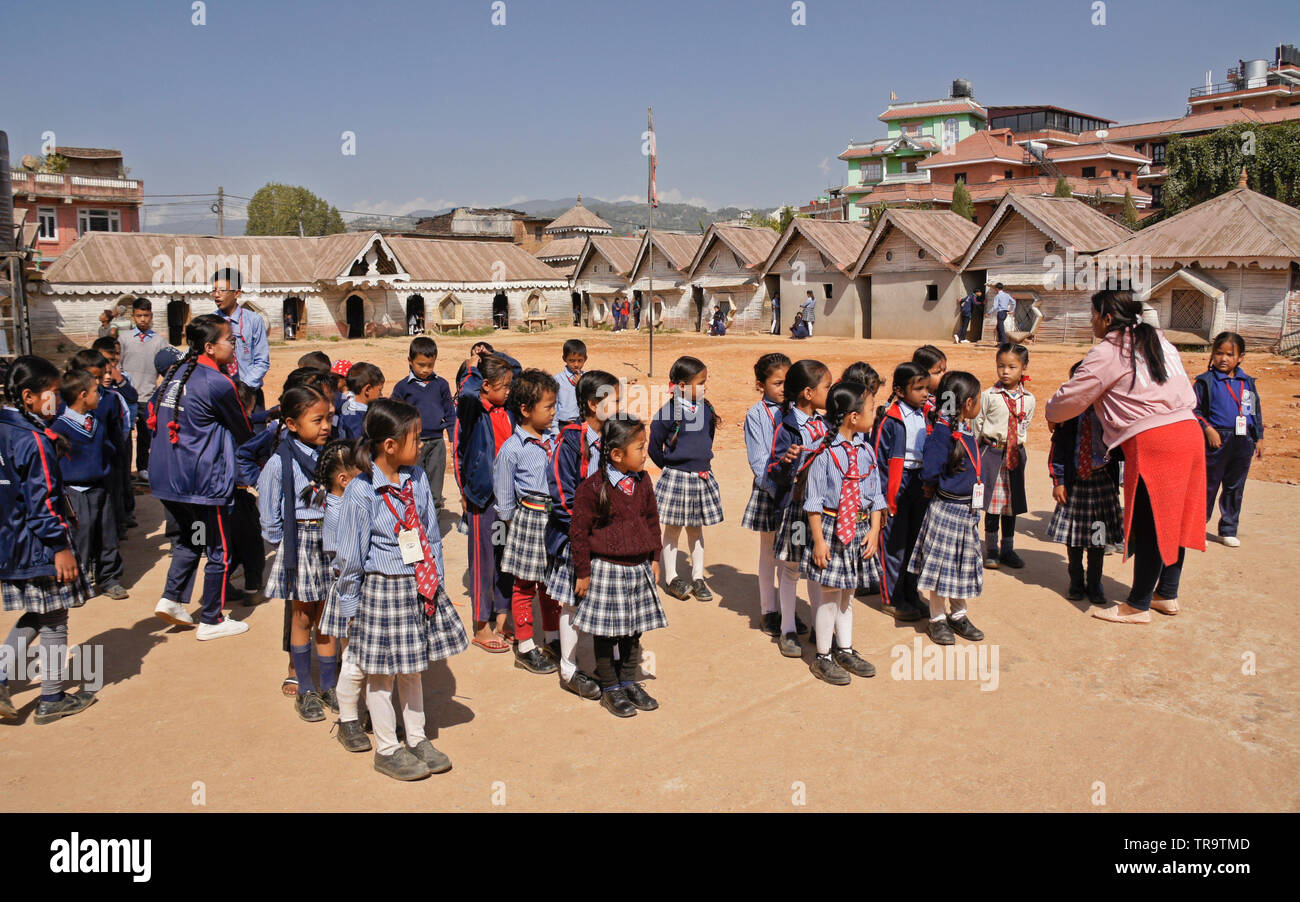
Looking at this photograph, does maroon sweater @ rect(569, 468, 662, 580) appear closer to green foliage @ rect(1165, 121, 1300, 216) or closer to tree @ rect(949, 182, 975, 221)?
green foliage @ rect(1165, 121, 1300, 216)

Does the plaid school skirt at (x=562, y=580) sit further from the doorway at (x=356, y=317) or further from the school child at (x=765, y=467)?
the doorway at (x=356, y=317)

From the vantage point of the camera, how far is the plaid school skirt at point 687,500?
649 cm

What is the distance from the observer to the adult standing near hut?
718cm

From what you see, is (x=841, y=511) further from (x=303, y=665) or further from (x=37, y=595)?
(x=37, y=595)

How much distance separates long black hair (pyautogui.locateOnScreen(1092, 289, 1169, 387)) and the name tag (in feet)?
14.8

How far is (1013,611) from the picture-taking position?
6.35m

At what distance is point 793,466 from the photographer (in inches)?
221

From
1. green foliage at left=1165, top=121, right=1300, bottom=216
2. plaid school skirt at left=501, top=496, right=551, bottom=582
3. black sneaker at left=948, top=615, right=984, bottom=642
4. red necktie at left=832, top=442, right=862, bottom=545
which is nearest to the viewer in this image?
red necktie at left=832, top=442, right=862, bottom=545

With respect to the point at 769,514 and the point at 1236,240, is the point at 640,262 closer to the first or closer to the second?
the point at 1236,240

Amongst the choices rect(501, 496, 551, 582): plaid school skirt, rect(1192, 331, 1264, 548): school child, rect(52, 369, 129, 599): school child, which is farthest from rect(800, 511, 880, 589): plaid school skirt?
rect(52, 369, 129, 599): school child

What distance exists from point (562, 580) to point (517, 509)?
0.59 metres

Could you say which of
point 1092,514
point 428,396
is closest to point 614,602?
point 428,396
